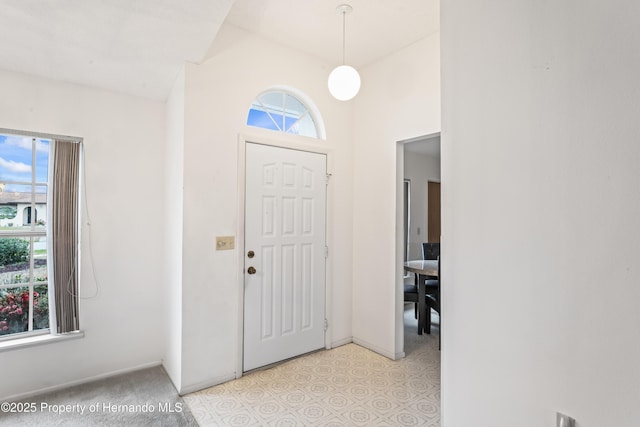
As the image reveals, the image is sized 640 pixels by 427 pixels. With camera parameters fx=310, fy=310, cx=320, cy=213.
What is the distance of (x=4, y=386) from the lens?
2.22m

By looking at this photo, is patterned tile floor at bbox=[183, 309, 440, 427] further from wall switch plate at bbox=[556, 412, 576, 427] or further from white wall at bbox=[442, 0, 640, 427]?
wall switch plate at bbox=[556, 412, 576, 427]

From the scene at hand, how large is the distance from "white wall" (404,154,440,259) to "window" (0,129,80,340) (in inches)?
182

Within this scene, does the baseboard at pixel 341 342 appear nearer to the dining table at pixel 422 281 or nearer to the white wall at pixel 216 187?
the dining table at pixel 422 281

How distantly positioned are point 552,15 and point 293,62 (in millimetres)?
2380

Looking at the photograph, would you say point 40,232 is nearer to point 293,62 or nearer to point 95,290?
point 95,290

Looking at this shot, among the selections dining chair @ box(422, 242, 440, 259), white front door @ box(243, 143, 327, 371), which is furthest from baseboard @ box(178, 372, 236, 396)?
dining chair @ box(422, 242, 440, 259)

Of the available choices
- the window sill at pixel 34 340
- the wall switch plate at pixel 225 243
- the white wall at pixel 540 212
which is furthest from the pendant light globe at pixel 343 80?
the window sill at pixel 34 340

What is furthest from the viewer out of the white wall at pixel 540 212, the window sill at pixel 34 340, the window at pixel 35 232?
the window at pixel 35 232

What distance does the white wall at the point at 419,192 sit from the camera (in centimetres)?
547

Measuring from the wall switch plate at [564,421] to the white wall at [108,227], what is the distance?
2.90 metres

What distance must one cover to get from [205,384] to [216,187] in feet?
5.06

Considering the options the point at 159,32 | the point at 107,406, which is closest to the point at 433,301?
the point at 107,406

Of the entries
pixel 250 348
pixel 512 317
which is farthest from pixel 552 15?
pixel 250 348

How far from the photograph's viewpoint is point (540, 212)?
3.05 ft
